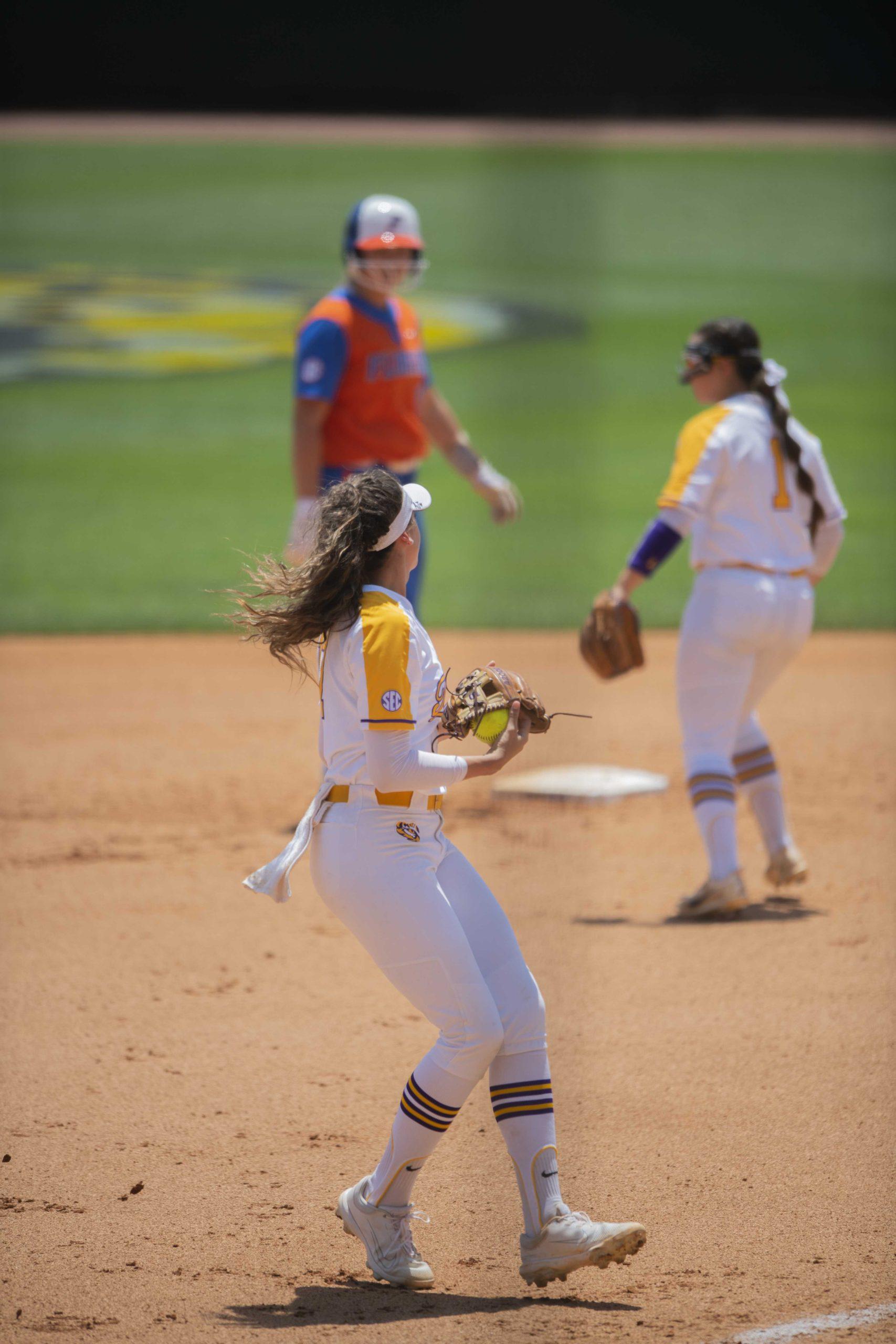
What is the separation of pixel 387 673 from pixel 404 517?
349 millimetres

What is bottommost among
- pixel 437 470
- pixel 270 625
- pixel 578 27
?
pixel 437 470

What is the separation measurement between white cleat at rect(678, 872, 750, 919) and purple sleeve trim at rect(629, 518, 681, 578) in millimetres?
1019

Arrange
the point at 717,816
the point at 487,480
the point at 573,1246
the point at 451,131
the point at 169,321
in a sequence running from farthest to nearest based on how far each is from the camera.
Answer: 1. the point at 451,131
2. the point at 169,321
3. the point at 487,480
4. the point at 717,816
5. the point at 573,1246

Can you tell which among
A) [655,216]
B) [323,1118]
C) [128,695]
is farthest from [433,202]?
[323,1118]

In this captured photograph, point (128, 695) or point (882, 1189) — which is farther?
point (128, 695)

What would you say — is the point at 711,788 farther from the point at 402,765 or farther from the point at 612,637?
the point at 402,765

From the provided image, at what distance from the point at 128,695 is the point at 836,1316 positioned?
5923 millimetres

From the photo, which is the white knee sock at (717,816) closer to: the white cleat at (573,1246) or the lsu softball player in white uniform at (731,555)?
the lsu softball player in white uniform at (731,555)

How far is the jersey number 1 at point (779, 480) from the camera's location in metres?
4.86

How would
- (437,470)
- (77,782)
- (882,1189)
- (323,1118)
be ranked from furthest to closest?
1. (437,470)
2. (77,782)
3. (323,1118)
4. (882,1189)

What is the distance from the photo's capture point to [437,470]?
55.3 feet

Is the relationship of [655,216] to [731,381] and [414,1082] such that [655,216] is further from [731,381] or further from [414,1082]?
[414,1082]

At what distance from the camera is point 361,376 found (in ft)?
18.6

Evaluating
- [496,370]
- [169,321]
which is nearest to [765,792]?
[496,370]
